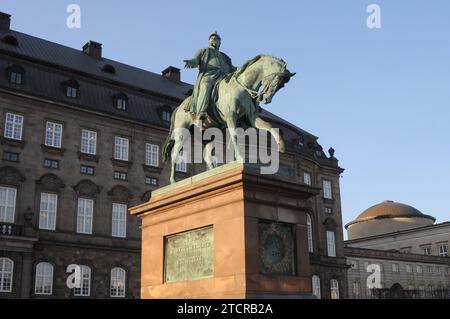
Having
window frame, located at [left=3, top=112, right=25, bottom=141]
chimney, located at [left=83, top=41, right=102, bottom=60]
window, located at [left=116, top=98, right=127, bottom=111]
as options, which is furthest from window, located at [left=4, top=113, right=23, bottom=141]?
chimney, located at [left=83, top=41, right=102, bottom=60]

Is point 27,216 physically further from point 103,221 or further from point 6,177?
point 103,221

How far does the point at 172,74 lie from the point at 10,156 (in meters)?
19.4

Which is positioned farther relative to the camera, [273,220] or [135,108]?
[135,108]

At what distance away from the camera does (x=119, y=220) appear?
123 feet

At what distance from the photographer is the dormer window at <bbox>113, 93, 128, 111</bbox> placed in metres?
39.2

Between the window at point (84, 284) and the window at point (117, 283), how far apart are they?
5.27 feet

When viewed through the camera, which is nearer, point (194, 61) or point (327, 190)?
point (194, 61)

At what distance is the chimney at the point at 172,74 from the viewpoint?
49.8 metres

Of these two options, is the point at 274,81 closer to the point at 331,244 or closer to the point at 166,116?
the point at 166,116

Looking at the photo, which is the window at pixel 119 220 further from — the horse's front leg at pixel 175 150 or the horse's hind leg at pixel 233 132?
the horse's hind leg at pixel 233 132

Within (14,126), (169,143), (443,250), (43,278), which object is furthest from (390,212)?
(169,143)

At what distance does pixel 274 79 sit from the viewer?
12.2 m
